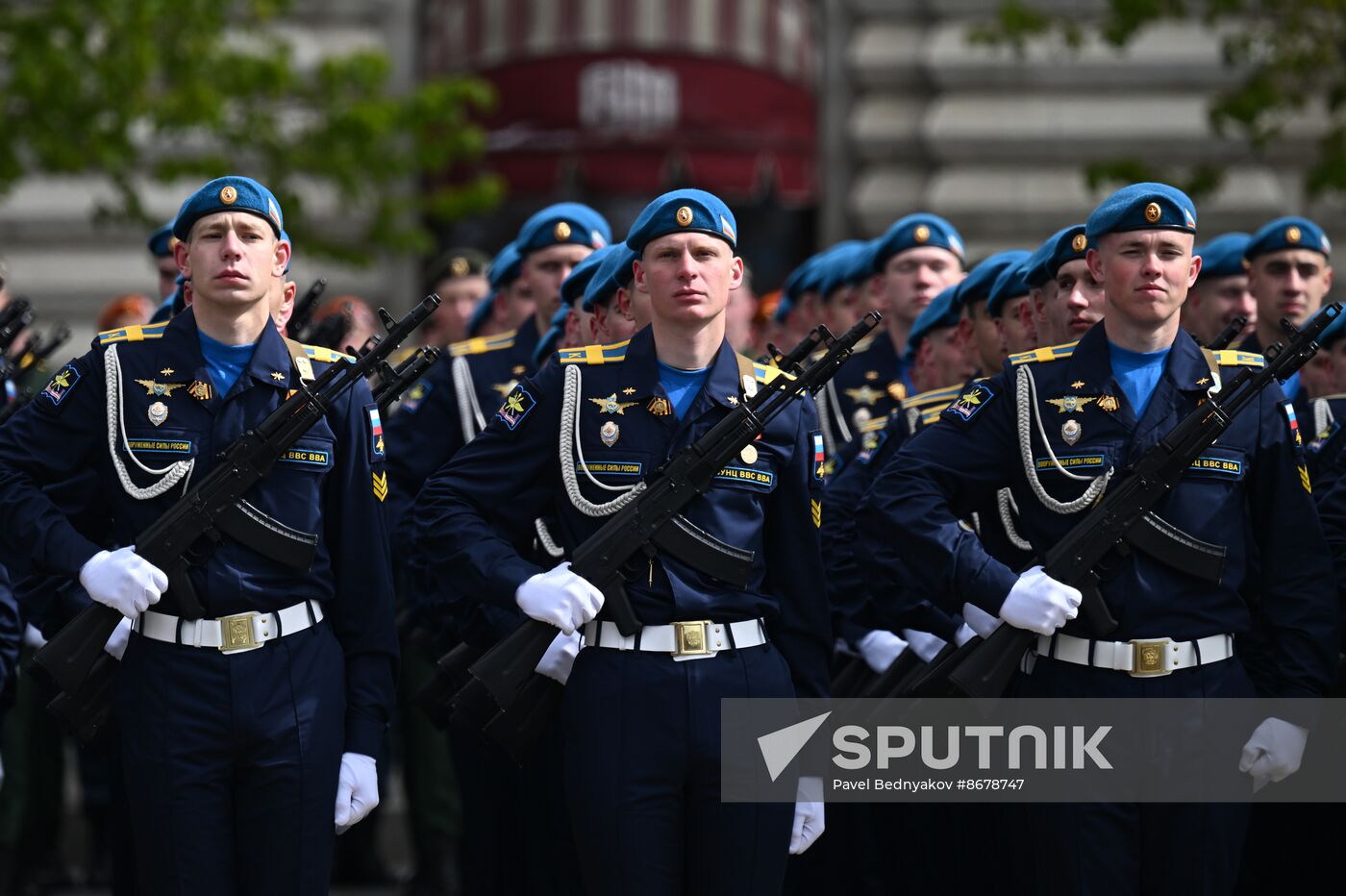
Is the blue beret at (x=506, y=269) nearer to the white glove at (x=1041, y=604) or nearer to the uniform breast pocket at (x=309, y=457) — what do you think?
the uniform breast pocket at (x=309, y=457)

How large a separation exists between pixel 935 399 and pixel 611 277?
3.95ft

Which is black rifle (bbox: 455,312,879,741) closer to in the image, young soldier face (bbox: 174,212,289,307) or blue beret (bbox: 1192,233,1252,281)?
young soldier face (bbox: 174,212,289,307)

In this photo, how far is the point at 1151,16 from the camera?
37.4ft

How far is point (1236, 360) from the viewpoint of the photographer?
5789 mm

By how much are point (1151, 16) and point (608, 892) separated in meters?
7.38

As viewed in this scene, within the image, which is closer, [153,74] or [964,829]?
[964,829]

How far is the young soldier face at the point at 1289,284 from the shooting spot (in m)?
7.79

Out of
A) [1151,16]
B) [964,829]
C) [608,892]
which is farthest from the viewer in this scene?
[1151,16]

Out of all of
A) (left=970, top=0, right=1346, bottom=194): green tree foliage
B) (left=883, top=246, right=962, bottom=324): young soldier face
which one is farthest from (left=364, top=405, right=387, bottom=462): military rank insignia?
(left=970, top=0, right=1346, bottom=194): green tree foliage

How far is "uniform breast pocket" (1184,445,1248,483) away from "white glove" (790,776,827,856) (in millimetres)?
1239

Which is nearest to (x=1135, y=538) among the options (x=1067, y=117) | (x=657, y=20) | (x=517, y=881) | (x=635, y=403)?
(x=635, y=403)

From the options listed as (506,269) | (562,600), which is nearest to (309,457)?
(562,600)

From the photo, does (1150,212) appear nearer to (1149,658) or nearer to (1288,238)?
(1149,658)

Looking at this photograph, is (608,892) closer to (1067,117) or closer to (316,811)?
(316,811)
